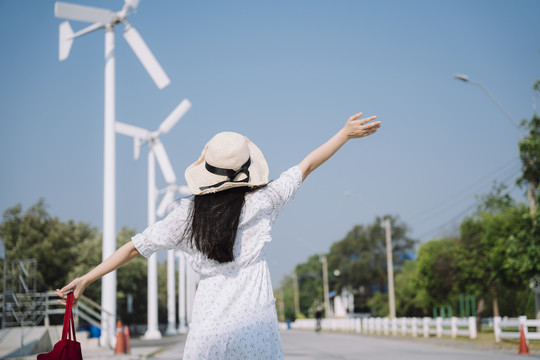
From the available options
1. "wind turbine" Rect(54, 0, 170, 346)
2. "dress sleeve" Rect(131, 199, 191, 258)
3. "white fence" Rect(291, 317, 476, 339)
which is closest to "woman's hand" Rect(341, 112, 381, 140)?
"dress sleeve" Rect(131, 199, 191, 258)

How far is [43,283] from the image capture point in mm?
45500

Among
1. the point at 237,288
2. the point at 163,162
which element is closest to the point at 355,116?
the point at 237,288

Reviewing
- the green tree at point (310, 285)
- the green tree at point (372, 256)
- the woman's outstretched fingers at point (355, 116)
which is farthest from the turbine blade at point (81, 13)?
the green tree at point (310, 285)

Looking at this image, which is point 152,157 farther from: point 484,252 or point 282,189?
point 282,189

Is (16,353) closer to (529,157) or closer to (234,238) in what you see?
(234,238)

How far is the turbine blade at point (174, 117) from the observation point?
3300 centimetres

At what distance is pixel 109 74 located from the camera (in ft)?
69.1

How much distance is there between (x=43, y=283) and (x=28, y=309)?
2554cm

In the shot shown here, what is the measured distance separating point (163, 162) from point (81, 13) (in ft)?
54.4

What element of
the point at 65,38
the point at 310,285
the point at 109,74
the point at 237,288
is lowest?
the point at 310,285

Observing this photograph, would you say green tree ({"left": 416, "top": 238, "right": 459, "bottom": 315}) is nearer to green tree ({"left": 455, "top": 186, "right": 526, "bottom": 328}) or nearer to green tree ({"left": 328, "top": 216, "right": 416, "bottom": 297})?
green tree ({"left": 455, "top": 186, "right": 526, "bottom": 328})

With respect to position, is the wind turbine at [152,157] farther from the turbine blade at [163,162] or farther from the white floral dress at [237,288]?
the white floral dress at [237,288]

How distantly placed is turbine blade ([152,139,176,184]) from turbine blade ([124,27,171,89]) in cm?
1419

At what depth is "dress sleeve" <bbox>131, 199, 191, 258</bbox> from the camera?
3236mm
